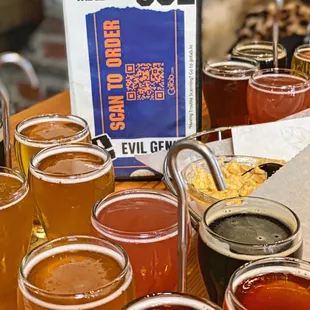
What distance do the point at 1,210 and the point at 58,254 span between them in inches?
5.8

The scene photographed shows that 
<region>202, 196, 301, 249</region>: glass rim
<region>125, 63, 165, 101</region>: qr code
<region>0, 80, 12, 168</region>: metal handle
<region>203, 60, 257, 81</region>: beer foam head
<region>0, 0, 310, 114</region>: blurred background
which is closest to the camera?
<region>202, 196, 301, 249</region>: glass rim

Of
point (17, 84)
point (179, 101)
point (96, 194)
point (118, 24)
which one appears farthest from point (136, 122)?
point (17, 84)

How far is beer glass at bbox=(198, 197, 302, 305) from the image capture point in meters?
0.75

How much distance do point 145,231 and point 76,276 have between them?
0.15m

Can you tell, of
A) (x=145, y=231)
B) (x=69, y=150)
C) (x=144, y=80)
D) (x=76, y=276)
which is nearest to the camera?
(x=76, y=276)

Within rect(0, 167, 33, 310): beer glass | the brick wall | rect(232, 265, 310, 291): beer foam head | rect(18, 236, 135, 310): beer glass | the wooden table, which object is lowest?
the brick wall

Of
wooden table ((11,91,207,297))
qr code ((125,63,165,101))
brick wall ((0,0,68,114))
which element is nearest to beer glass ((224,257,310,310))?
wooden table ((11,91,207,297))

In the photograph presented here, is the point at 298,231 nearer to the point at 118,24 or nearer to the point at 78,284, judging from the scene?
the point at 78,284

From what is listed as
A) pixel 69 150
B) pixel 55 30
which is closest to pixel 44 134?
pixel 69 150

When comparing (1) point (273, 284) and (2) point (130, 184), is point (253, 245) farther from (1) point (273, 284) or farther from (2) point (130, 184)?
(2) point (130, 184)

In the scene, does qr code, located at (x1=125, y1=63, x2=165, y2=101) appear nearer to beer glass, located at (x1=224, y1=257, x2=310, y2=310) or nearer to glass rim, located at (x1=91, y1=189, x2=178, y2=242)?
glass rim, located at (x1=91, y1=189, x2=178, y2=242)

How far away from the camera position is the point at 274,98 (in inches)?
50.9

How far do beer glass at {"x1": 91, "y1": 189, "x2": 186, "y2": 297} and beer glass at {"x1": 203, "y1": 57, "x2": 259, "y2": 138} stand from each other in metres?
0.52

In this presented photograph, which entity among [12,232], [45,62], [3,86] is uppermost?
[3,86]
